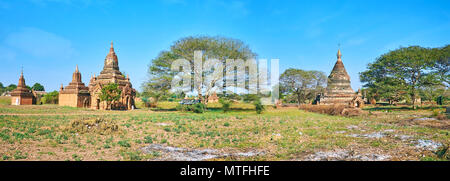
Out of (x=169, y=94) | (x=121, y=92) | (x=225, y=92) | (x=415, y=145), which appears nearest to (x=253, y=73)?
(x=225, y=92)

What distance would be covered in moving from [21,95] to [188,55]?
2500cm

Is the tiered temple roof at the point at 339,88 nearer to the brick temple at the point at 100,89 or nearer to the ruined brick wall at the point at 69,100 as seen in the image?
the brick temple at the point at 100,89

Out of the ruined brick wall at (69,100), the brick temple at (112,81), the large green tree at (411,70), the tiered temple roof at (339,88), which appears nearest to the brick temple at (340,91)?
the tiered temple roof at (339,88)

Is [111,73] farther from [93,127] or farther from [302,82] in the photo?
[302,82]

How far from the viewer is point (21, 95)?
36969mm

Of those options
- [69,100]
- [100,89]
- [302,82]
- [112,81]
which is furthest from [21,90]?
[302,82]

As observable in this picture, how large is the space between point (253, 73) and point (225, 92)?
362 centimetres

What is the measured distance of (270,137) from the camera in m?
10.0

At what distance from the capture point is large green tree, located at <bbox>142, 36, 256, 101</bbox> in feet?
93.4

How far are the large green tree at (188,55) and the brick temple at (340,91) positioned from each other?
50.3ft

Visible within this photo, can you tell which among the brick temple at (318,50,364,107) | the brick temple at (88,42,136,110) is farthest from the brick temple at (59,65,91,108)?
the brick temple at (318,50,364,107)

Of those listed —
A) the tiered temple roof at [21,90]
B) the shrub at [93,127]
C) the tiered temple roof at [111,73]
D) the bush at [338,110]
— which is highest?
the tiered temple roof at [111,73]

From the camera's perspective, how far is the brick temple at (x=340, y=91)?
37.4 meters

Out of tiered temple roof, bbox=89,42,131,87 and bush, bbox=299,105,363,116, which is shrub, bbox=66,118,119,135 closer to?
bush, bbox=299,105,363,116
